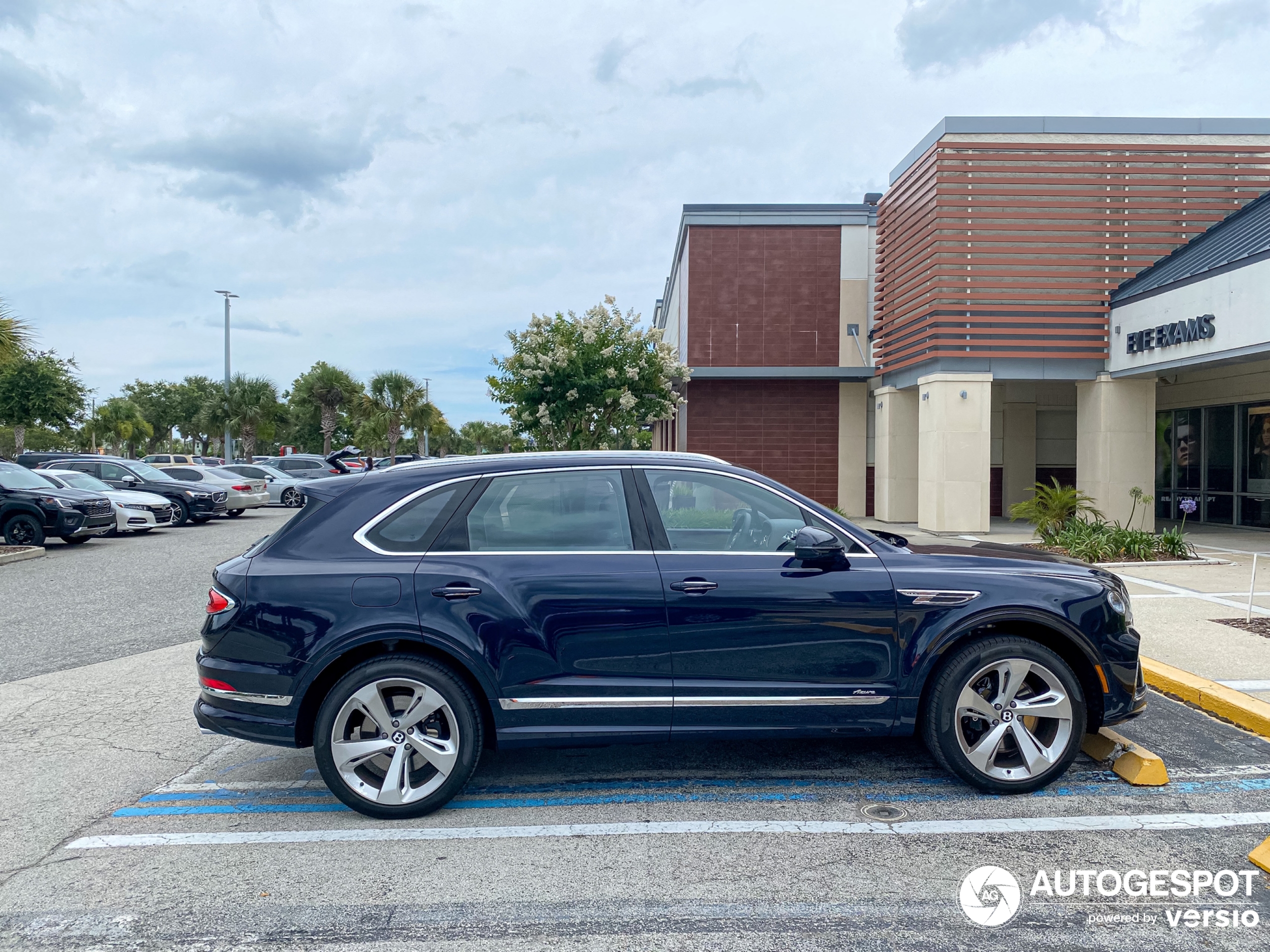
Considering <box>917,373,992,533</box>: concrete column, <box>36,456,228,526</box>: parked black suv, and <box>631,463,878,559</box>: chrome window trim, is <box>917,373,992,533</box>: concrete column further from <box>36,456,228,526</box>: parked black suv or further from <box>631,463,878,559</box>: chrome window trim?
<box>36,456,228,526</box>: parked black suv

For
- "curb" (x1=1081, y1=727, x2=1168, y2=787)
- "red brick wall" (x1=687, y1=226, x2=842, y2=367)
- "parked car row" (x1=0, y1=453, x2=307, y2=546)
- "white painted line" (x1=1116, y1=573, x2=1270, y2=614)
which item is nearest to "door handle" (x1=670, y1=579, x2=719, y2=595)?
"curb" (x1=1081, y1=727, x2=1168, y2=787)

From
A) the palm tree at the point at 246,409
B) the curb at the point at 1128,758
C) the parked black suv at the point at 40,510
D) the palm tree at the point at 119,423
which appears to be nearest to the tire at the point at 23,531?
the parked black suv at the point at 40,510

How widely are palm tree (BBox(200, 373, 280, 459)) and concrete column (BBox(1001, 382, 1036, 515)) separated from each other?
36.2 m

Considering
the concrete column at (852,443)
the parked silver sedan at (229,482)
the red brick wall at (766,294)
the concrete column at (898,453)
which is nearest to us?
the concrete column at (898,453)

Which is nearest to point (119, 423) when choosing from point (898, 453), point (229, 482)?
point (229, 482)

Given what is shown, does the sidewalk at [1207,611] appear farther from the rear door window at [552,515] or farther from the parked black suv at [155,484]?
the parked black suv at [155,484]

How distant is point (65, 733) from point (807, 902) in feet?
15.3

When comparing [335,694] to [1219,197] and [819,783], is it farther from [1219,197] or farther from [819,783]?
[1219,197]

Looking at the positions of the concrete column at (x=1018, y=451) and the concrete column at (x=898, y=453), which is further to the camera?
the concrete column at (x=1018, y=451)

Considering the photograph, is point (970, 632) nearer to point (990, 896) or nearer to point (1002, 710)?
point (1002, 710)

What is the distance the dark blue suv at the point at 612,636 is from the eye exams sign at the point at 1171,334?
1163cm

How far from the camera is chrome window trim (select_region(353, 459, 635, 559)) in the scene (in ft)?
13.2

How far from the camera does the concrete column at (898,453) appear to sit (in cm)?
1905

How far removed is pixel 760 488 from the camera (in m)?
4.28
